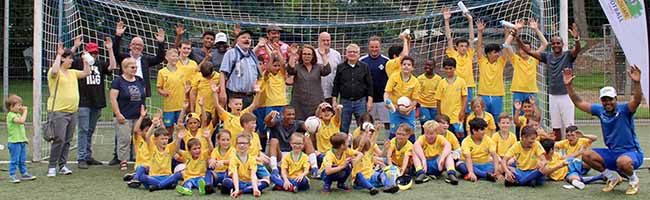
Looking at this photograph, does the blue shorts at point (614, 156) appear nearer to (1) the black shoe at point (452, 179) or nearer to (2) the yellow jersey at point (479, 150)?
(2) the yellow jersey at point (479, 150)

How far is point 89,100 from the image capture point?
27.5 ft

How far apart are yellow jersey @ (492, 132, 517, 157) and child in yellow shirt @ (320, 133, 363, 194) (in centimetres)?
155

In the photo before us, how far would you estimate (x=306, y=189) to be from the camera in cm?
685

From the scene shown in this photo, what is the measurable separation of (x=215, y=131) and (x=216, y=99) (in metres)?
0.52

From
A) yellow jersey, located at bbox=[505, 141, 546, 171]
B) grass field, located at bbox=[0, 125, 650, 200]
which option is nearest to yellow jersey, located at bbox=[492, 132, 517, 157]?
yellow jersey, located at bbox=[505, 141, 546, 171]

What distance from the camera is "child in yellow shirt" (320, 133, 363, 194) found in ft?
21.9

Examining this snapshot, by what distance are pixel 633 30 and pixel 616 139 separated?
1.06m

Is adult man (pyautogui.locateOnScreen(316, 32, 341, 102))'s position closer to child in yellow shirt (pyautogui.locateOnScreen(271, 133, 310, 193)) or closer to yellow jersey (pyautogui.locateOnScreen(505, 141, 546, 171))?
child in yellow shirt (pyautogui.locateOnScreen(271, 133, 310, 193))

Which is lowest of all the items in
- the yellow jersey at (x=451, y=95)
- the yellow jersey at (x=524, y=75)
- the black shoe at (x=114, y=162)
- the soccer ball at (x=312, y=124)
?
the black shoe at (x=114, y=162)

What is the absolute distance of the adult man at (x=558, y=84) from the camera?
325 inches

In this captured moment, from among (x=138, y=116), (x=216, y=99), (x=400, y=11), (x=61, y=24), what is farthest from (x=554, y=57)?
(x=61, y=24)

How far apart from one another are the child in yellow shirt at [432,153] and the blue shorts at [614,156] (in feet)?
4.50

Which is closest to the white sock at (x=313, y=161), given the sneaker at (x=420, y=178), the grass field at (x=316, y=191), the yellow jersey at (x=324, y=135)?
the grass field at (x=316, y=191)

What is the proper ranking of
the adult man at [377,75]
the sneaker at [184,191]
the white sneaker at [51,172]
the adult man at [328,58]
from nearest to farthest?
the sneaker at [184,191], the white sneaker at [51,172], the adult man at [328,58], the adult man at [377,75]
